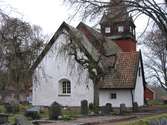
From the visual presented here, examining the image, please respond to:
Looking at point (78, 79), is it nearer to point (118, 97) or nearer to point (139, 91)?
point (118, 97)

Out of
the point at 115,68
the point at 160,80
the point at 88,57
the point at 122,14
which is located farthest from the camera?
the point at 160,80

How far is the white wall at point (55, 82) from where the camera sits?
4522cm

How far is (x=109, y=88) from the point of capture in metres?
44.2

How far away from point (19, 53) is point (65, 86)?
265 inches

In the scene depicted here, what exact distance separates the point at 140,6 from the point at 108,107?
12015 mm

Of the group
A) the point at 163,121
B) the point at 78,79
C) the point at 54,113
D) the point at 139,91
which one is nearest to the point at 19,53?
the point at 78,79

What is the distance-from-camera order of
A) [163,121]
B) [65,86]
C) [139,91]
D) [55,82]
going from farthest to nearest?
1. [139,91]
2. [65,86]
3. [55,82]
4. [163,121]

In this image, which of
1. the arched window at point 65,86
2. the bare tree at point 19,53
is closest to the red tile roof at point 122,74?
the arched window at point 65,86

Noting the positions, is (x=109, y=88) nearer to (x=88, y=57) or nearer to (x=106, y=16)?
(x=88, y=57)

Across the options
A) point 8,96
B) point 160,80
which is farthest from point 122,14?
point 160,80

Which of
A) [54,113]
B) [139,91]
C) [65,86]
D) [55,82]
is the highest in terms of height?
[55,82]

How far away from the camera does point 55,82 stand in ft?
153

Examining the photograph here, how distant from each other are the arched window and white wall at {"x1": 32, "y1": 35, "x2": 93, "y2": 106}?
45 cm

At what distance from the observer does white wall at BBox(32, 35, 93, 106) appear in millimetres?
45219
